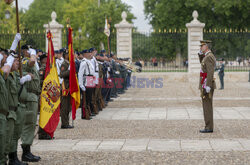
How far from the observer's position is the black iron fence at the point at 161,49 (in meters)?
27.0

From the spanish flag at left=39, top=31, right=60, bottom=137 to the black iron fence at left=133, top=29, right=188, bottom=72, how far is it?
18.3m

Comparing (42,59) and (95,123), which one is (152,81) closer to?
(95,123)

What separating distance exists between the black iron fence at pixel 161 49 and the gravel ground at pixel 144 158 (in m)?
19.5

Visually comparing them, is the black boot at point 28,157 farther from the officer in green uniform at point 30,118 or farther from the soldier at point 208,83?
the soldier at point 208,83

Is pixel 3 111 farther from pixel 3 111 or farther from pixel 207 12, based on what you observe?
pixel 207 12

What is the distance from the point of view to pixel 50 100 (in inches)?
320

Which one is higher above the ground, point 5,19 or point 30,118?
point 5,19

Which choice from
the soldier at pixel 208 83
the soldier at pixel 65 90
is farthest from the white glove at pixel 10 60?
the soldier at pixel 208 83

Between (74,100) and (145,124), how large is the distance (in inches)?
70.1

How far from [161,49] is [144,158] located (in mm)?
38019

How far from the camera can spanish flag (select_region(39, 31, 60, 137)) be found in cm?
789

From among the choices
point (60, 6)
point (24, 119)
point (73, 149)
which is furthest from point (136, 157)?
point (60, 6)

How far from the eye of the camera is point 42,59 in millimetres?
8906

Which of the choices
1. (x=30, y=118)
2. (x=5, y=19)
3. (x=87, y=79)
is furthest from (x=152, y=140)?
(x=5, y=19)
